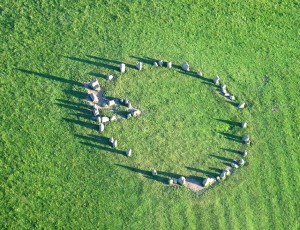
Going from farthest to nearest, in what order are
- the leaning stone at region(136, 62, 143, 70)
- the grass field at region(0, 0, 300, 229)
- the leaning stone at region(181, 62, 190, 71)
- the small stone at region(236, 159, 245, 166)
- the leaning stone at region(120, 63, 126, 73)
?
the leaning stone at region(181, 62, 190, 71) → the leaning stone at region(136, 62, 143, 70) → the leaning stone at region(120, 63, 126, 73) → the small stone at region(236, 159, 245, 166) → the grass field at region(0, 0, 300, 229)

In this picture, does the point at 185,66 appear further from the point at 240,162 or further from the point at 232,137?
the point at 240,162

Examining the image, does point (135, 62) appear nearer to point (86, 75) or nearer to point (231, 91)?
point (86, 75)

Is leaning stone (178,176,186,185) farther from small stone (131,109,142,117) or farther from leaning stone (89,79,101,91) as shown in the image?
leaning stone (89,79,101,91)

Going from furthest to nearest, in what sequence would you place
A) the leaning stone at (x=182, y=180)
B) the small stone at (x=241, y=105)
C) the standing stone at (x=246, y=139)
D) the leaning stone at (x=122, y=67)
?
the small stone at (x=241, y=105)
the leaning stone at (x=122, y=67)
the standing stone at (x=246, y=139)
the leaning stone at (x=182, y=180)

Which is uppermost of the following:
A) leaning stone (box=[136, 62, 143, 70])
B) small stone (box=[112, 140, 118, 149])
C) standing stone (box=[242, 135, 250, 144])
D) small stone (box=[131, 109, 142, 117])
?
leaning stone (box=[136, 62, 143, 70])

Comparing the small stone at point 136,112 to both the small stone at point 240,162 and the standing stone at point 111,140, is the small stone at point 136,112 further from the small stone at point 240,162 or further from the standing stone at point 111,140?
the small stone at point 240,162

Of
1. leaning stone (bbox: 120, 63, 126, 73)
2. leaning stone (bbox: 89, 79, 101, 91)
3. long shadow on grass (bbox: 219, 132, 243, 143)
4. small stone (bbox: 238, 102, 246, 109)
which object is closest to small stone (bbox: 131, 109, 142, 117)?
leaning stone (bbox: 89, 79, 101, 91)

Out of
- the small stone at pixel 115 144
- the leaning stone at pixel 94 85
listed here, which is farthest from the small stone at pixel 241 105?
the leaning stone at pixel 94 85

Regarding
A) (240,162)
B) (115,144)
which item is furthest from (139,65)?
(240,162)

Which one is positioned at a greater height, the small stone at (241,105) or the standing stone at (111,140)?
the small stone at (241,105)
